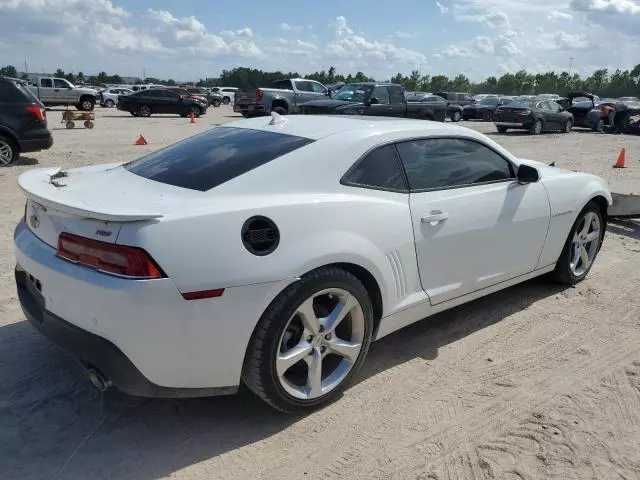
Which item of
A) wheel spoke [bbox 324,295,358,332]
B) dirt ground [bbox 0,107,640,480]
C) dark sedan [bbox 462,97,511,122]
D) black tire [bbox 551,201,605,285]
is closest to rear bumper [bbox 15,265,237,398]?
dirt ground [bbox 0,107,640,480]

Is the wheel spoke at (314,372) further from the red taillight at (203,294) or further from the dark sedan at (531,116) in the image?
the dark sedan at (531,116)

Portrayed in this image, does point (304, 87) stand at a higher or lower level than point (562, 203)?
higher

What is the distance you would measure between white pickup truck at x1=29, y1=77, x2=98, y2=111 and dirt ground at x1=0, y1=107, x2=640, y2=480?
105 ft

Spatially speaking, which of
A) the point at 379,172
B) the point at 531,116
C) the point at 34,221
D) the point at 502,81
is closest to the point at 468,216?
the point at 379,172

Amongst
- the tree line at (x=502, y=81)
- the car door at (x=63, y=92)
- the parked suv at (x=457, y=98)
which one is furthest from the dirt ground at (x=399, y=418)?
the tree line at (x=502, y=81)

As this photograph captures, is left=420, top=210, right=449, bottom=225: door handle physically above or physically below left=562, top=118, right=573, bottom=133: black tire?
above

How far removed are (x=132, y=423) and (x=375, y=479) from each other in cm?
128

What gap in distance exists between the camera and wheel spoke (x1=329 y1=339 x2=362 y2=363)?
10.1 feet

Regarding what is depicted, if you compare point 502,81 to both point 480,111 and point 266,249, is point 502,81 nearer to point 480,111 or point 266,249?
point 480,111

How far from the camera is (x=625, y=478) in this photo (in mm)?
2656

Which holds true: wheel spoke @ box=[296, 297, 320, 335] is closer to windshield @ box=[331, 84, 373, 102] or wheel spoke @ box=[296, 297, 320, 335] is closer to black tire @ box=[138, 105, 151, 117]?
windshield @ box=[331, 84, 373, 102]

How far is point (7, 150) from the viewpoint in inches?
414

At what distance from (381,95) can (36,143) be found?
31.4 ft

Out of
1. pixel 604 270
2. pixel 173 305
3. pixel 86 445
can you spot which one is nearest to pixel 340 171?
pixel 173 305
